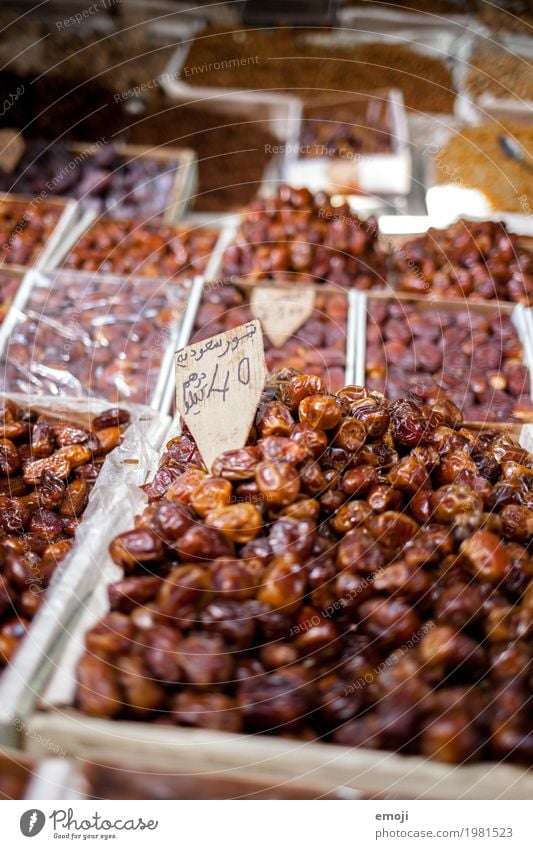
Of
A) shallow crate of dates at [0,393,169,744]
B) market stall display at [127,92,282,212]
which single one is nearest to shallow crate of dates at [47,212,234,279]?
market stall display at [127,92,282,212]

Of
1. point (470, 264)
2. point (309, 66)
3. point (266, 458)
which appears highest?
Answer: point (309, 66)

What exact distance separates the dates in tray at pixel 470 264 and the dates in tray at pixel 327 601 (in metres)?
1.25

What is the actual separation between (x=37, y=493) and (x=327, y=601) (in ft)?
2.64

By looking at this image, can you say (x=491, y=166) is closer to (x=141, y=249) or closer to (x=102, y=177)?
(x=141, y=249)

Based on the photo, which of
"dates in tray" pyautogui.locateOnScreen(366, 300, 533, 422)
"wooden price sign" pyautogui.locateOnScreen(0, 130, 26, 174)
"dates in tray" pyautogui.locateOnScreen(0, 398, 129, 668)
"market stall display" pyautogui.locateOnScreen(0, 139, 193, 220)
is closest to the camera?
"dates in tray" pyautogui.locateOnScreen(0, 398, 129, 668)

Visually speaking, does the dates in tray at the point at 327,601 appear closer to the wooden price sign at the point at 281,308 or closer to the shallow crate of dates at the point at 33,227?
the wooden price sign at the point at 281,308

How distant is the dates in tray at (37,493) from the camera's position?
3.94ft

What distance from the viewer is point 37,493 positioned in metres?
1.56

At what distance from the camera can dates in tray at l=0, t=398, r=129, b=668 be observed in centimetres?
120

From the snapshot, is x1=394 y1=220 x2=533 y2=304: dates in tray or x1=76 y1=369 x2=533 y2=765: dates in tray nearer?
x1=76 y1=369 x2=533 y2=765: dates in tray

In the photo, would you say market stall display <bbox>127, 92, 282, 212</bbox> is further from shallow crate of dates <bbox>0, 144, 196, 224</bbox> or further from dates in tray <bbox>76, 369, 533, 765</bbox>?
dates in tray <bbox>76, 369, 533, 765</bbox>

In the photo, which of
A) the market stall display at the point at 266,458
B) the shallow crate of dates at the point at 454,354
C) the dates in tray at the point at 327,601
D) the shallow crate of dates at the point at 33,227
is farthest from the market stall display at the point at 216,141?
the dates in tray at the point at 327,601

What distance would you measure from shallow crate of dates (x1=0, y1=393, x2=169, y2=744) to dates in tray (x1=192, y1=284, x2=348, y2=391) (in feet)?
1.65

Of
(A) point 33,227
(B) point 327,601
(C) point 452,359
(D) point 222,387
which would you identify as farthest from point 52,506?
(A) point 33,227
